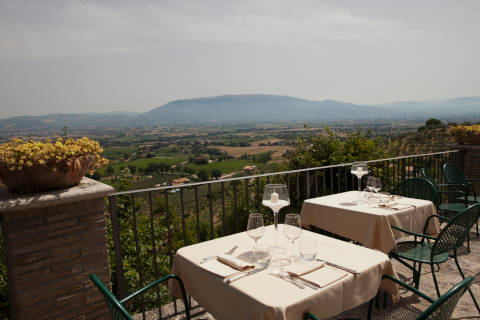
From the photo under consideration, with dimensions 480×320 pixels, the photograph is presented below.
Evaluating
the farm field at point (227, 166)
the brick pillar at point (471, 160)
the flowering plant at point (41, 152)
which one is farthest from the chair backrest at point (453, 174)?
the farm field at point (227, 166)

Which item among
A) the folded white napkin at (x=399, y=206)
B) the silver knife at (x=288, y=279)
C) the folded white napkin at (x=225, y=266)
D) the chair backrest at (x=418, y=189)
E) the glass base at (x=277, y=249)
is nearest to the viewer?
the silver knife at (x=288, y=279)

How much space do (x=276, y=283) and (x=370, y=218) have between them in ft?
5.21

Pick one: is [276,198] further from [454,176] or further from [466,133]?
[466,133]

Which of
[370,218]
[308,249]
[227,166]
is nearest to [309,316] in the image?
[308,249]

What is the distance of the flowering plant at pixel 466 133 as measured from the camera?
560 cm

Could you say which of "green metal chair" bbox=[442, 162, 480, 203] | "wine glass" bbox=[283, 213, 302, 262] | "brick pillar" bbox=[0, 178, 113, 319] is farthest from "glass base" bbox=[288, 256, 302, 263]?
"green metal chair" bbox=[442, 162, 480, 203]

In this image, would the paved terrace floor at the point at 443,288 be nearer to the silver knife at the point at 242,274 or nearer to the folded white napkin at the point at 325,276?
the folded white napkin at the point at 325,276

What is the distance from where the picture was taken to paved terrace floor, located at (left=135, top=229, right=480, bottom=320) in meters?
2.60

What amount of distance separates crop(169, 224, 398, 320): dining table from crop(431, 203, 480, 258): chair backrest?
0.85 m

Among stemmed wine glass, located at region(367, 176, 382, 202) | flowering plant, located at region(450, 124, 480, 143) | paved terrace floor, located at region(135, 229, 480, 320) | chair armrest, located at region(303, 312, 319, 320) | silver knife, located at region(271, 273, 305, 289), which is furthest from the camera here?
flowering plant, located at region(450, 124, 480, 143)

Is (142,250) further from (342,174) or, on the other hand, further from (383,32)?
(383,32)

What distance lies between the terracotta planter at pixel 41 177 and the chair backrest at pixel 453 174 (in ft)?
16.7

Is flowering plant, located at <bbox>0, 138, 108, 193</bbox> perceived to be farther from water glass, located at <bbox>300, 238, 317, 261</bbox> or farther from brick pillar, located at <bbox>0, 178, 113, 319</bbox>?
water glass, located at <bbox>300, 238, 317, 261</bbox>

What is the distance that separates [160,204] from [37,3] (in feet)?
45.7
